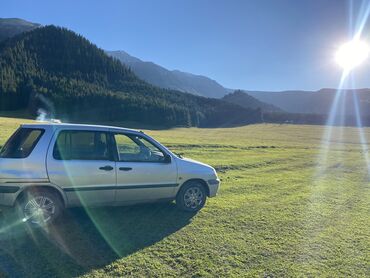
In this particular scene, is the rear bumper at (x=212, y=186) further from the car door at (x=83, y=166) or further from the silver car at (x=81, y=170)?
the car door at (x=83, y=166)

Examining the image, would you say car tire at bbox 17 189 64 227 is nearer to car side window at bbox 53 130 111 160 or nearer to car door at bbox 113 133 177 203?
car side window at bbox 53 130 111 160

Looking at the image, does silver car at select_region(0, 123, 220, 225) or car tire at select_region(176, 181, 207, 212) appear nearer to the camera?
silver car at select_region(0, 123, 220, 225)

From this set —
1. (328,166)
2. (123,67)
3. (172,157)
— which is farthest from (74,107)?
(172,157)

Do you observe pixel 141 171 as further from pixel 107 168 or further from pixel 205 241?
pixel 205 241

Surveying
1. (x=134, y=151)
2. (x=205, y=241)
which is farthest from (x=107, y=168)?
(x=205, y=241)

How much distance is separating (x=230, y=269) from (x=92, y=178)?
122 inches

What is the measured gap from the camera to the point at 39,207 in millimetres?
6324

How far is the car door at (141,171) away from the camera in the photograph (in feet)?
23.0

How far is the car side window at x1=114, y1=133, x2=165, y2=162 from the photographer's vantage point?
7.17 m

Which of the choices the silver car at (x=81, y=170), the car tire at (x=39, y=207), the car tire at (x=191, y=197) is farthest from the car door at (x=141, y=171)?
the car tire at (x=39, y=207)

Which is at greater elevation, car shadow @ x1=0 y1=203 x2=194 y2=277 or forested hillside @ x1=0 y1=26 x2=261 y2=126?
forested hillside @ x1=0 y1=26 x2=261 y2=126

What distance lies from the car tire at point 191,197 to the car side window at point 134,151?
94 centimetres

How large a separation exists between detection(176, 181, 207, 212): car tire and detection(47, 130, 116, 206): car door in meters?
1.69

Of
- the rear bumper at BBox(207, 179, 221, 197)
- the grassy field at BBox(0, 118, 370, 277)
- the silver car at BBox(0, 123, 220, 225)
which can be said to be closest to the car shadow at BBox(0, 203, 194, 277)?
the grassy field at BBox(0, 118, 370, 277)
